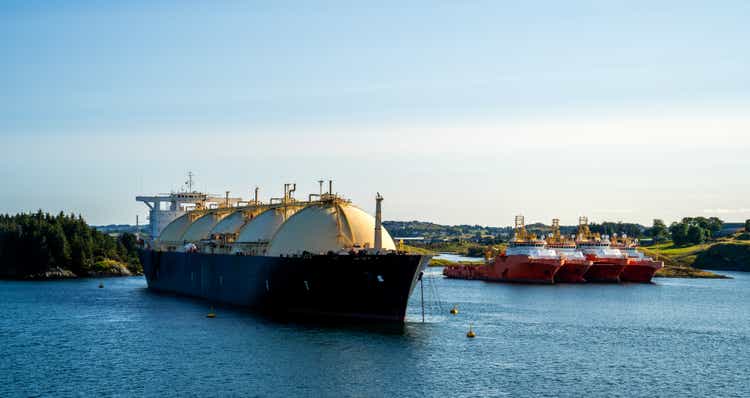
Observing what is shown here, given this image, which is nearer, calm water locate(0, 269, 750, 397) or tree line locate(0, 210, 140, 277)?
calm water locate(0, 269, 750, 397)

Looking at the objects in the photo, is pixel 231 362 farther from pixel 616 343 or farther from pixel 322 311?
pixel 616 343

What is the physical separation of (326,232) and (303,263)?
4.32 meters

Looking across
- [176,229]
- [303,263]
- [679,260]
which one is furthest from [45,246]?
[679,260]

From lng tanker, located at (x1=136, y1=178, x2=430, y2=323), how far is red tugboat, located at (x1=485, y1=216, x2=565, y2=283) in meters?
43.7

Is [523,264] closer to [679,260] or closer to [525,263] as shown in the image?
[525,263]

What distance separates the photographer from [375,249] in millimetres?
56750

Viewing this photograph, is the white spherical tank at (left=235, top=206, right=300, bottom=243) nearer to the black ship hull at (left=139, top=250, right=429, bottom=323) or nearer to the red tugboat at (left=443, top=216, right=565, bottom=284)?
the black ship hull at (left=139, top=250, right=429, bottom=323)

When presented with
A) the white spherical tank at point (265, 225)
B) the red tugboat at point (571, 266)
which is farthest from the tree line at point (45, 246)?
the red tugboat at point (571, 266)

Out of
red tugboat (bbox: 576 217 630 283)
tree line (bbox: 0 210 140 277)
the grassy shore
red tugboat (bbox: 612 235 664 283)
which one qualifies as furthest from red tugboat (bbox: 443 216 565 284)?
tree line (bbox: 0 210 140 277)

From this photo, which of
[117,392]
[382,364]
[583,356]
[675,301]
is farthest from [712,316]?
A: [117,392]

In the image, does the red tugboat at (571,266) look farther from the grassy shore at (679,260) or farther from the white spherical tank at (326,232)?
the white spherical tank at (326,232)

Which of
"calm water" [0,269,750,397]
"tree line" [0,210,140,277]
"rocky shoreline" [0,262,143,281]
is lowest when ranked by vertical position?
"calm water" [0,269,750,397]

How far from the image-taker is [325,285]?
57.4 meters

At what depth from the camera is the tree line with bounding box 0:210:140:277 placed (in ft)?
385
